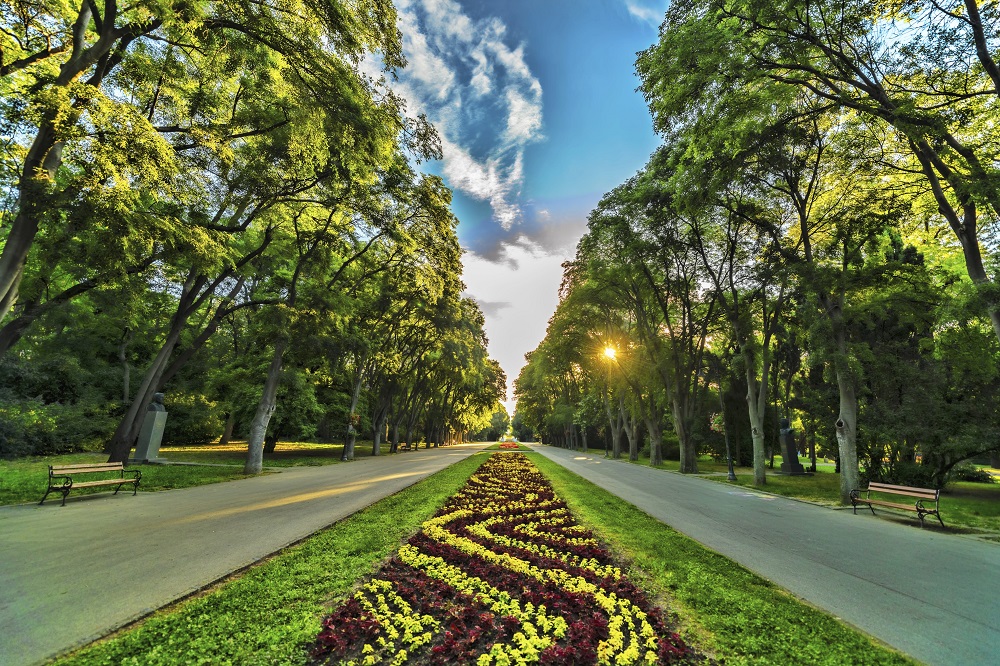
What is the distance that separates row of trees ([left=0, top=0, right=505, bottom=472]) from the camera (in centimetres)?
802

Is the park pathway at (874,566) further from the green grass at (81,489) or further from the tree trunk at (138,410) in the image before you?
the tree trunk at (138,410)

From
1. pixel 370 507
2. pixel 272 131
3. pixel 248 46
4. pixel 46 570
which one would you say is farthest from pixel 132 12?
pixel 370 507

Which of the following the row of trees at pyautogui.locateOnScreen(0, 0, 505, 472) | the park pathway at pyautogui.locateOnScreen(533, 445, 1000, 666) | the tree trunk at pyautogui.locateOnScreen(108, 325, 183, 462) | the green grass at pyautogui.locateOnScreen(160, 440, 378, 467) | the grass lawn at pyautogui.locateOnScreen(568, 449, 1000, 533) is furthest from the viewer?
the green grass at pyautogui.locateOnScreen(160, 440, 378, 467)

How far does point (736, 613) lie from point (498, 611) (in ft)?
7.93

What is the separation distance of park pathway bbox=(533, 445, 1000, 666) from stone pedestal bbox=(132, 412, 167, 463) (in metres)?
18.8

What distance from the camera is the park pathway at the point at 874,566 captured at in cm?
409

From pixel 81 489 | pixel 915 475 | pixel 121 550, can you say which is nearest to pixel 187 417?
pixel 81 489

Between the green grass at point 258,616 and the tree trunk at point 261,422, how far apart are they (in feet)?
40.3

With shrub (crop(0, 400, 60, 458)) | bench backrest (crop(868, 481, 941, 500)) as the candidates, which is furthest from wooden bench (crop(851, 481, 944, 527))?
shrub (crop(0, 400, 60, 458))

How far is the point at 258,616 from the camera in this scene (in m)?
3.77

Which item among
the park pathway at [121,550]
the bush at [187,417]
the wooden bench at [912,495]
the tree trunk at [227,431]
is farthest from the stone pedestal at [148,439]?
the wooden bench at [912,495]

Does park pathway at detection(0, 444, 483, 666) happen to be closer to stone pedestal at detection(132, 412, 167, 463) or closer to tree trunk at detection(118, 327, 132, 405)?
stone pedestal at detection(132, 412, 167, 463)

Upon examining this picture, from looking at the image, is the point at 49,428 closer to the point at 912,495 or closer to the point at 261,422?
the point at 261,422

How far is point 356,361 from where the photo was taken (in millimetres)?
26406
